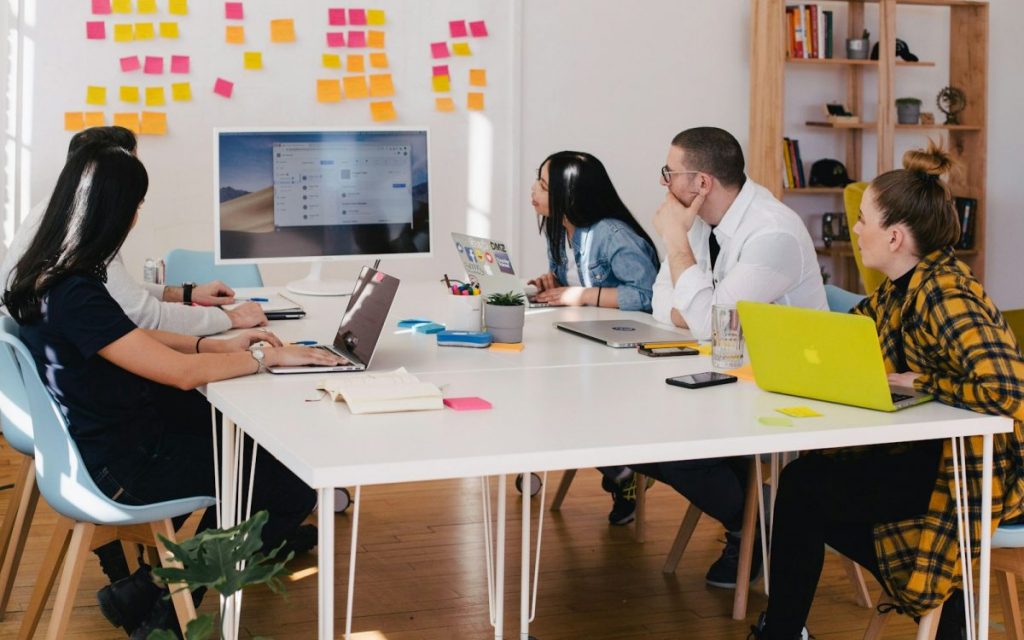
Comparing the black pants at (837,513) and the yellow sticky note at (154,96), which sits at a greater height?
the yellow sticky note at (154,96)

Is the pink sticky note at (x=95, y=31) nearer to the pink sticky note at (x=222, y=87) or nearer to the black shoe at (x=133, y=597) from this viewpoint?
the pink sticky note at (x=222, y=87)

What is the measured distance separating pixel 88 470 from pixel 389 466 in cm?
89

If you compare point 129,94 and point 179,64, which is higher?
point 179,64

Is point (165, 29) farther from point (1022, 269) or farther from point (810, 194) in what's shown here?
point (1022, 269)

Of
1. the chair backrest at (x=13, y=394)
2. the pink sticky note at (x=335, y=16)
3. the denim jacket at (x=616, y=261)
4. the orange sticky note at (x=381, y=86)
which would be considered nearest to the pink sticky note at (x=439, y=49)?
the orange sticky note at (x=381, y=86)

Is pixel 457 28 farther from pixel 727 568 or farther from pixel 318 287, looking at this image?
pixel 727 568

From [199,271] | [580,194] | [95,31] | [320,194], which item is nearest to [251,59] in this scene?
[95,31]

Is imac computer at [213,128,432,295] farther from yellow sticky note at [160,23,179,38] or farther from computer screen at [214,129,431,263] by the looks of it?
yellow sticky note at [160,23,179,38]

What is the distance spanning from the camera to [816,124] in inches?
226

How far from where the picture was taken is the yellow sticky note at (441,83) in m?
5.19

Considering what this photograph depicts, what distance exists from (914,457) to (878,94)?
12.3 ft

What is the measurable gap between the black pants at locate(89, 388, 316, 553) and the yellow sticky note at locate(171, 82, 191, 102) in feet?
8.46

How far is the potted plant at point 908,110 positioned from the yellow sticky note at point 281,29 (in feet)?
9.49

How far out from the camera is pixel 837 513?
2213 millimetres
